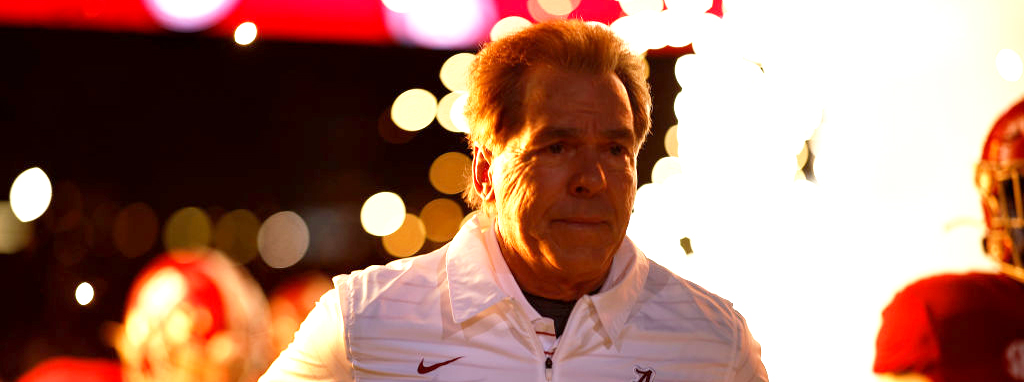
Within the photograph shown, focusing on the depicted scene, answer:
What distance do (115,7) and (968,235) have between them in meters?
2.49

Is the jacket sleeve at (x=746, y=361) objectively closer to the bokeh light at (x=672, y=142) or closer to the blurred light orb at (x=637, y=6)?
the blurred light orb at (x=637, y=6)

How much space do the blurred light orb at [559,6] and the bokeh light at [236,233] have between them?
1299 millimetres

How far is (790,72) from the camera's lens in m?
2.78

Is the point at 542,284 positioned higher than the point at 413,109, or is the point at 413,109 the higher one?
the point at 413,109

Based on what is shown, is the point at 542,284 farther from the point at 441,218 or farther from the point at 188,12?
the point at 441,218

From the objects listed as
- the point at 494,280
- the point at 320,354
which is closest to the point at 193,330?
the point at 320,354

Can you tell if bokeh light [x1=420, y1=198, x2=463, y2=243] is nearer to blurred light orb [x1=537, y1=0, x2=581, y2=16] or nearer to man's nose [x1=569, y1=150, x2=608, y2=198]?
blurred light orb [x1=537, y1=0, x2=581, y2=16]

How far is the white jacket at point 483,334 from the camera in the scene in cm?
132

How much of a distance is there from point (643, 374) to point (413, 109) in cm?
229

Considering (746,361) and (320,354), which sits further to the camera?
(746,361)

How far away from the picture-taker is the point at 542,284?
4.57 feet

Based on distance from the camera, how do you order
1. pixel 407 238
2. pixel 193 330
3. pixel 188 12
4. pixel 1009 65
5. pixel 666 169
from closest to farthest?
pixel 1009 65 < pixel 193 330 < pixel 188 12 < pixel 666 169 < pixel 407 238

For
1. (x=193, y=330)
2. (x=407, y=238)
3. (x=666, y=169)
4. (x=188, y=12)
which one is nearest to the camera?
(x=193, y=330)

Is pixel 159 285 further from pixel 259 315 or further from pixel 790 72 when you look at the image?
pixel 790 72
